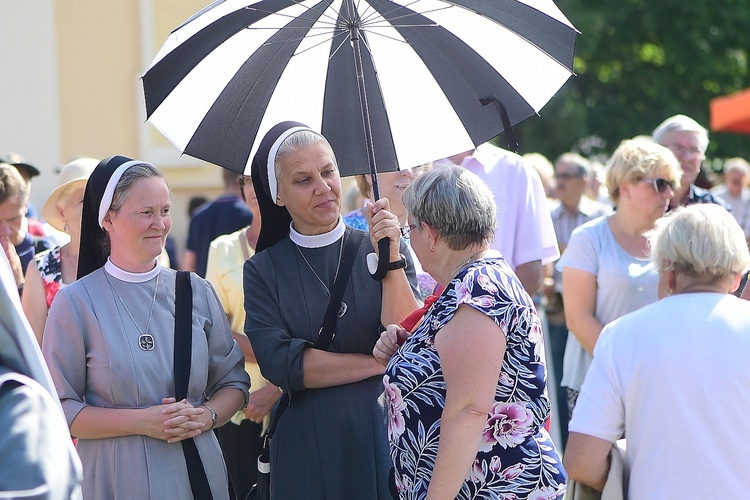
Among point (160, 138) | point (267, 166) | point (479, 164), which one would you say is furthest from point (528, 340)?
point (160, 138)

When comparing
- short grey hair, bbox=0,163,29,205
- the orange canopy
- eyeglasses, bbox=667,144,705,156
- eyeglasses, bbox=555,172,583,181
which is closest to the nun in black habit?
short grey hair, bbox=0,163,29,205

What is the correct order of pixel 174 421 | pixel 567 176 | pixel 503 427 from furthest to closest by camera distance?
1. pixel 567 176
2. pixel 174 421
3. pixel 503 427

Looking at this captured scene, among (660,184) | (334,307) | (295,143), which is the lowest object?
(334,307)

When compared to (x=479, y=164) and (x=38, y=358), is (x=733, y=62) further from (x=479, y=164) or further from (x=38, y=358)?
(x=38, y=358)

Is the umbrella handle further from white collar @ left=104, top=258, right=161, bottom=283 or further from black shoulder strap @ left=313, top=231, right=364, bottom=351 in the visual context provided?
white collar @ left=104, top=258, right=161, bottom=283

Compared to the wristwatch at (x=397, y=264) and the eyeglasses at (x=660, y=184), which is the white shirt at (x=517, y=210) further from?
the wristwatch at (x=397, y=264)

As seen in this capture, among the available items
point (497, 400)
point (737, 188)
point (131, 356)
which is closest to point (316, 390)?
point (131, 356)

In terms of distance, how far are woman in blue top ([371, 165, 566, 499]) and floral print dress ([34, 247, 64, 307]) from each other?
6.59 ft

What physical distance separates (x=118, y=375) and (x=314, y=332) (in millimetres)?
676

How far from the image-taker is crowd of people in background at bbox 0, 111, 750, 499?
3.05 m

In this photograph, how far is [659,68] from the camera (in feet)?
67.3

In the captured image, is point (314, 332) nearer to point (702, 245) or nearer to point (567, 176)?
point (702, 245)

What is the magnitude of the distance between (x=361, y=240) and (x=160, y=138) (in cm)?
745

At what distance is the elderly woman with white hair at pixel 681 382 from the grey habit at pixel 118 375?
1.31 metres
